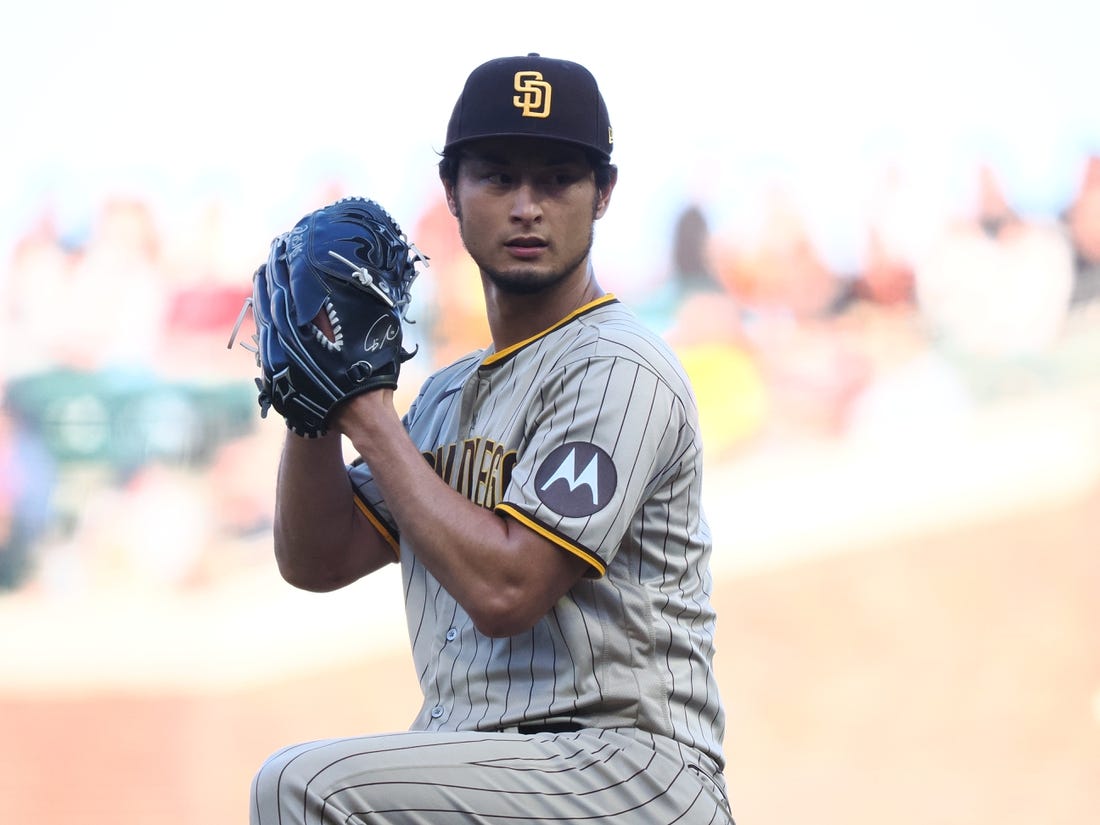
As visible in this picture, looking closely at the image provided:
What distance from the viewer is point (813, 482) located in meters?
5.70

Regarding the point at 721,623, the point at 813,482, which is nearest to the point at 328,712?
the point at 721,623

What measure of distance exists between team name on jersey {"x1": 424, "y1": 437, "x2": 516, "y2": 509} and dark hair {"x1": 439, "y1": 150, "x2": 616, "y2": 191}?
0.40m

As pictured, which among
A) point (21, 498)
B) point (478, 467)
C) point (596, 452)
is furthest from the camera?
point (21, 498)

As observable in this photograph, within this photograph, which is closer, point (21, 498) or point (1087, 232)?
point (21, 498)

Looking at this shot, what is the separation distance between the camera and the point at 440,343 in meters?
5.70

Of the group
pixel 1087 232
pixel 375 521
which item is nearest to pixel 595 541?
pixel 375 521

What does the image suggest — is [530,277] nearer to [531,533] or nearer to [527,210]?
[527,210]

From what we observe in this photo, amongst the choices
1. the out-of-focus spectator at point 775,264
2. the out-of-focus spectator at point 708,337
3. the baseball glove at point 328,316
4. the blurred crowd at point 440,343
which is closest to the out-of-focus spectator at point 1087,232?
the blurred crowd at point 440,343

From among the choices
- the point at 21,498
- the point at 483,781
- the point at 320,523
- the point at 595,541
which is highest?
the point at 21,498

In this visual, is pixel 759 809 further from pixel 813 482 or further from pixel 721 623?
pixel 813 482

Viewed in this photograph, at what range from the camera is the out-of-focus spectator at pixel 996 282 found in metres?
5.76

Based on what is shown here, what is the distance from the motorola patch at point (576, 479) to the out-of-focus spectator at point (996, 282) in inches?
165

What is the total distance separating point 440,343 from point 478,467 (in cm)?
373

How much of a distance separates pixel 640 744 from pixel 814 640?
3.81m
